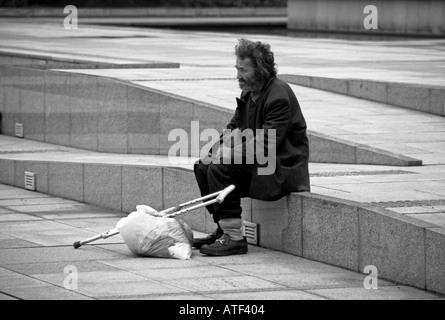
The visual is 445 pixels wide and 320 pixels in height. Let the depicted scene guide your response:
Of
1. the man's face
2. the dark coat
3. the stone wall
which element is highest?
the stone wall

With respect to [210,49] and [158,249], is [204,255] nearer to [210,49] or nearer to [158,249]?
[158,249]

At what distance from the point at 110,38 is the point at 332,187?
16704mm

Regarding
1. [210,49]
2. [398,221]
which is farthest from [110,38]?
[398,221]

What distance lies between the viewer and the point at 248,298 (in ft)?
→ 21.7

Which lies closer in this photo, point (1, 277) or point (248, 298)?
point (248, 298)

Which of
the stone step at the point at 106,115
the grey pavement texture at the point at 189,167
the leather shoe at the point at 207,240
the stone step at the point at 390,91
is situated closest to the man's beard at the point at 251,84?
the grey pavement texture at the point at 189,167

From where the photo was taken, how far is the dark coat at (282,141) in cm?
785

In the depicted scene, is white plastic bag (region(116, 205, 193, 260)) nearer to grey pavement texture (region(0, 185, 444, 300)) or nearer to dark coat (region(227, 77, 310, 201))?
grey pavement texture (region(0, 185, 444, 300))

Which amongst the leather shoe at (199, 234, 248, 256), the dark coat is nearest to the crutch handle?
the dark coat

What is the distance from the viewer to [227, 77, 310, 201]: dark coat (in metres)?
7.85

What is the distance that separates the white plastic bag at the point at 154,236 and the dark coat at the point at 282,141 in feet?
2.07

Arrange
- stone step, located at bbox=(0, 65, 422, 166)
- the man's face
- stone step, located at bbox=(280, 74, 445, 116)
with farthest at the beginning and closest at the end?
1. stone step, located at bbox=(280, 74, 445, 116)
2. stone step, located at bbox=(0, 65, 422, 166)
3. the man's face

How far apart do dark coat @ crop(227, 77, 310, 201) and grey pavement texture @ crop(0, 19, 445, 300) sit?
17.7 inches

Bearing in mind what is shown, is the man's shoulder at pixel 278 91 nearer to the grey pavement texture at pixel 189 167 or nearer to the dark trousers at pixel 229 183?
the dark trousers at pixel 229 183
